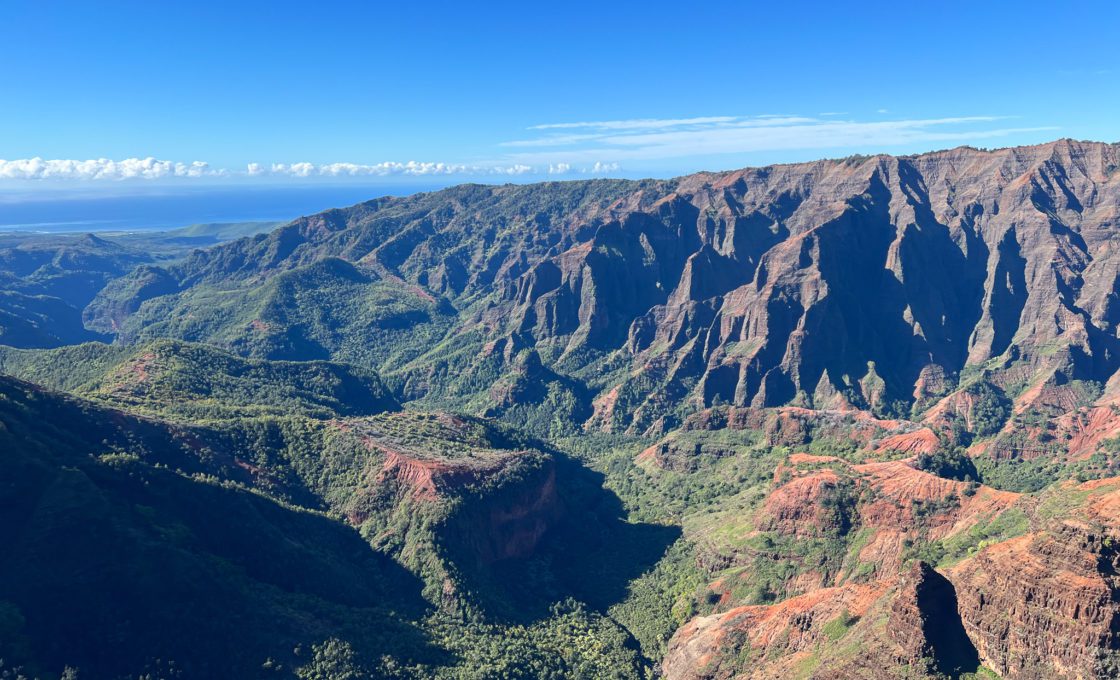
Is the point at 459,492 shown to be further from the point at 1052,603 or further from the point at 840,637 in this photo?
the point at 1052,603

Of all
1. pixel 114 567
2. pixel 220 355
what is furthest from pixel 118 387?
pixel 114 567

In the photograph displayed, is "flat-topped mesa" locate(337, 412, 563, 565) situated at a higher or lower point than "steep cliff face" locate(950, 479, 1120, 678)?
lower

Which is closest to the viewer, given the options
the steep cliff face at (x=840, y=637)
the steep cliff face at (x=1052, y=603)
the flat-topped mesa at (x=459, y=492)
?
the steep cliff face at (x=1052, y=603)

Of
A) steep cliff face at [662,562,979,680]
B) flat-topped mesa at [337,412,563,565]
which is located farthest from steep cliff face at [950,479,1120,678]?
flat-topped mesa at [337,412,563,565]

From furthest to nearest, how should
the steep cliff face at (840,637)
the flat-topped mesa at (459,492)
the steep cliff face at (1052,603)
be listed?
the flat-topped mesa at (459,492), the steep cliff face at (840,637), the steep cliff face at (1052,603)

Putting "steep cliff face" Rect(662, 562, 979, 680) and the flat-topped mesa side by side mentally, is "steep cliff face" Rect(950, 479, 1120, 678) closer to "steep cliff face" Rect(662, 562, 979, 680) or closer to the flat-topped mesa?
"steep cliff face" Rect(662, 562, 979, 680)

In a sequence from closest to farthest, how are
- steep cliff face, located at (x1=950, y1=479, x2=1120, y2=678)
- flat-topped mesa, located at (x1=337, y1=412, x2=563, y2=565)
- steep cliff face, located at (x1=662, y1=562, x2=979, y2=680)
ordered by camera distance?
steep cliff face, located at (x1=950, y1=479, x2=1120, y2=678)
steep cliff face, located at (x1=662, y1=562, x2=979, y2=680)
flat-topped mesa, located at (x1=337, y1=412, x2=563, y2=565)

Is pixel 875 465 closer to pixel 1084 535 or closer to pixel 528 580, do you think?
pixel 1084 535

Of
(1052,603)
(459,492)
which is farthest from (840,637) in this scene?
(459,492)

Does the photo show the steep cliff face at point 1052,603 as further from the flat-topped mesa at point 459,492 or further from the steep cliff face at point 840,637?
the flat-topped mesa at point 459,492

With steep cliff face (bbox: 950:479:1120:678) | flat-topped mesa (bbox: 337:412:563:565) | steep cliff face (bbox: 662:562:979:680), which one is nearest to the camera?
steep cliff face (bbox: 950:479:1120:678)

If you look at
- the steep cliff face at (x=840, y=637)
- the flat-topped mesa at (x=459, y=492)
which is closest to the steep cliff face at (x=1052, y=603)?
the steep cliff face at (x=840, y=637)
